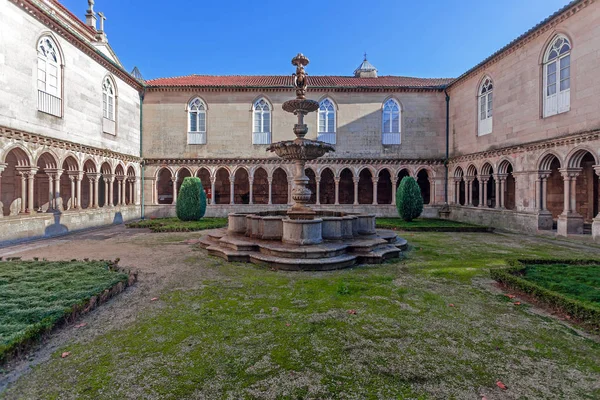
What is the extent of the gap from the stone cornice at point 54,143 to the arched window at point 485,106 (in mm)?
19790

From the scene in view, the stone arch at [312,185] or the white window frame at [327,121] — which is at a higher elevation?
the white window frame at [327,121]

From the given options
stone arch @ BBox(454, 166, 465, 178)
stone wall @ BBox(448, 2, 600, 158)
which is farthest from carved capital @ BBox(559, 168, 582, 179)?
stone arch @ BBox(454, 166, 465, 178)

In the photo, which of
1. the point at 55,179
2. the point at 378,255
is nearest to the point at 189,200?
the point at 55,179

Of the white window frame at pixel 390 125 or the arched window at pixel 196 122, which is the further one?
the white window frame at pixel 390 125

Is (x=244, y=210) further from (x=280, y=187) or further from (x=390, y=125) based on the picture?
(x=390, y=125)

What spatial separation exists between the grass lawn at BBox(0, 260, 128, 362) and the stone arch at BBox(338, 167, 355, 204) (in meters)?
17.7

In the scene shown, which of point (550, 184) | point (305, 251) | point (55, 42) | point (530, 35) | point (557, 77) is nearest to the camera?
point (305, 251)

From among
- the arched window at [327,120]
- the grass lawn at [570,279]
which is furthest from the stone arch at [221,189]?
the grass lawn at [570,279]

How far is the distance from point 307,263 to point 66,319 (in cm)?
418

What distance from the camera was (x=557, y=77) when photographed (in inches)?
453

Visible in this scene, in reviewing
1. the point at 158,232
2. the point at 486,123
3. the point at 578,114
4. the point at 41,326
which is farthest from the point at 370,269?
the point at 486,123

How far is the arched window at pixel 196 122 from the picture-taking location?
1864 centimetres

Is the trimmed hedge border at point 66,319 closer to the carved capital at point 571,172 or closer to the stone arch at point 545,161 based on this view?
the carved capital at point 571,172

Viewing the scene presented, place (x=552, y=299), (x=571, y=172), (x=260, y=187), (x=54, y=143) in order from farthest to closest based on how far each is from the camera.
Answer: (x=260, y=187) → (x=54, y=143) → (x=571, y=172) → (x=552, y=299)
